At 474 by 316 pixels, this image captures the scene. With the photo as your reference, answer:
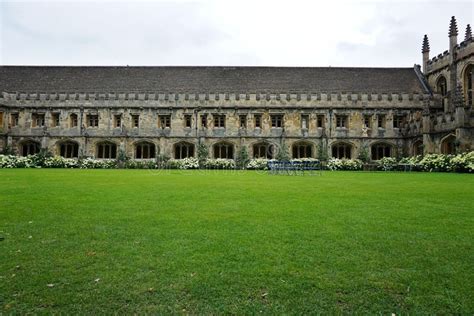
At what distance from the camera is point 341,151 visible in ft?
97.8

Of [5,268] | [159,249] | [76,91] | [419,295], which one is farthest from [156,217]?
[76,91]

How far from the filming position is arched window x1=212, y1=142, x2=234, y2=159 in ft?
98.1

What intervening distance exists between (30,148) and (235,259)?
107ft

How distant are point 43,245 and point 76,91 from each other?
30.1 m

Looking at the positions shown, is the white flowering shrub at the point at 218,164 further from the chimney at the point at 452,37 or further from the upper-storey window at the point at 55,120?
the chimney at the point at 452,37

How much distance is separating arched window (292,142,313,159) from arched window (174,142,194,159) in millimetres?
9122

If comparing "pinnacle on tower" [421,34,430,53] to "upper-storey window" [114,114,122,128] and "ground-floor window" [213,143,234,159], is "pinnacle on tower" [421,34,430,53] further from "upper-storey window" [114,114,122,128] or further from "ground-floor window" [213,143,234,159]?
"upper-storey window" [114,114,122,128]

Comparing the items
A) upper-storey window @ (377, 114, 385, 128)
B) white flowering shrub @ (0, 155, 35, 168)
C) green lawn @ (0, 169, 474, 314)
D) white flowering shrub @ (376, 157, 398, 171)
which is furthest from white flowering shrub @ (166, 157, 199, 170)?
green lawn @ (0, 169, 474, 314)

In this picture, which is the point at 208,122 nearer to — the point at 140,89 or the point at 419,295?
the point at 140,89

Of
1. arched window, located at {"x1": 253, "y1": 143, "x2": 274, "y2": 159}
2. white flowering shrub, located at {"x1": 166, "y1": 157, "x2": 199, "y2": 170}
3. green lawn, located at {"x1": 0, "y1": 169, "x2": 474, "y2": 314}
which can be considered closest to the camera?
green lawn, located at {"x1": 0, "y1": 169, "x2": 474, "y2": 314}

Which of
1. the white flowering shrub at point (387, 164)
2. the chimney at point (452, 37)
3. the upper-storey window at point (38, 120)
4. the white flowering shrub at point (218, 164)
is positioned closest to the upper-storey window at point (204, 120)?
the white flowering shrub at point (218, 164)

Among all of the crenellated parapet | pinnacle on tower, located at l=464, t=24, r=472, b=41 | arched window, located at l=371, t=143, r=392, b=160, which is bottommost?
arched window, located at l=371, t=143, r=392, b=160

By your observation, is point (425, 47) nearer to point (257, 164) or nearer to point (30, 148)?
point (257, 164)

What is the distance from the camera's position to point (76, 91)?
30.7m
